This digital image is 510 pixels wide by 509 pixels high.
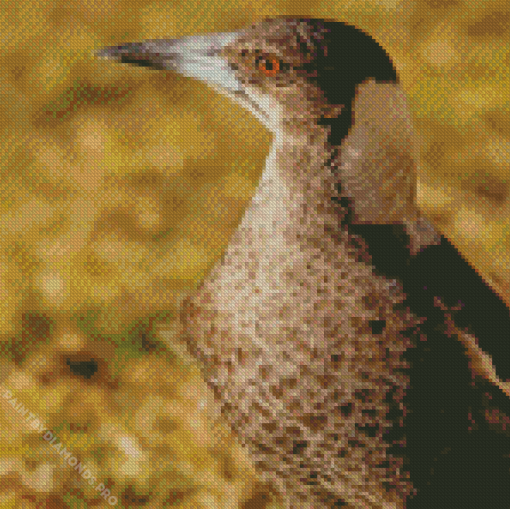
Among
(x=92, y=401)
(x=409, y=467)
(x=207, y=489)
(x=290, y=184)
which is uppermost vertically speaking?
(x=290, y=184)

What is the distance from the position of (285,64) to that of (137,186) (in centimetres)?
55

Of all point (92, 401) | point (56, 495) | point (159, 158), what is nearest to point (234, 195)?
point (159, 158)

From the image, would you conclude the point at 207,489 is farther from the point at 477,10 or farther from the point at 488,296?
the point at 477,10

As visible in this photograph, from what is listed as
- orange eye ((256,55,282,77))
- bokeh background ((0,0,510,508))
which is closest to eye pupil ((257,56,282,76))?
orange eye ((256,55,282,77))

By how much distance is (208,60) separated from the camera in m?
0.53

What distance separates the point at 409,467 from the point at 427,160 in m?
0.57

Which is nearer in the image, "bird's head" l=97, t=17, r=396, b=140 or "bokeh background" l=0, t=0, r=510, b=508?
"bird's head" l=97, t=17, r=396, b=140

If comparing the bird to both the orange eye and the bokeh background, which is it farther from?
the bokeh background

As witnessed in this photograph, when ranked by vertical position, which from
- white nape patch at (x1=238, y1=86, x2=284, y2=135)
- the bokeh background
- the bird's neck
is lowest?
the bokeh background

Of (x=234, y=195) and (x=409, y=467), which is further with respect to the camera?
(x=234, y=195)

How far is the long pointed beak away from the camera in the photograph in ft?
1.73

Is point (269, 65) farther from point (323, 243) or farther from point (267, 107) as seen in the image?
point (323, 243)

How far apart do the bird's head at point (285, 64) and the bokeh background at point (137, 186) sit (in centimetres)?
34

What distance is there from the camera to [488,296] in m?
0.58
